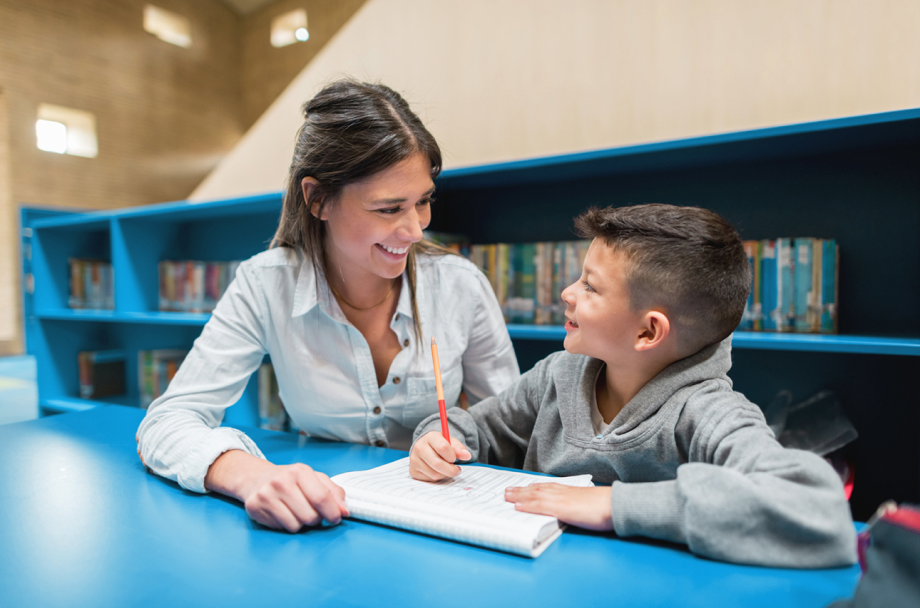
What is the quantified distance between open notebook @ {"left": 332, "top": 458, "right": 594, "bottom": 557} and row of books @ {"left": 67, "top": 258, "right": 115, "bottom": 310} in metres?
3.39

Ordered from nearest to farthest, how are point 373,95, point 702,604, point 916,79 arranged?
point 702,604
point 373,95
point 916,79

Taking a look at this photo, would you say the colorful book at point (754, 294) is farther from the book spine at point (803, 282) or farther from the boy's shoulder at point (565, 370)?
the boy's shoulder at point (565, 370)

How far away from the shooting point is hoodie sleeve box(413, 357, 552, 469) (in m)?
1.04

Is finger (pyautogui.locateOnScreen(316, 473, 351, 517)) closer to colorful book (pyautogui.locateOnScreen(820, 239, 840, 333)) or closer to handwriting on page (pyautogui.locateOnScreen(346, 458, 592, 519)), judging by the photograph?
handwriting on page (pyautogui.locateOnScreen(346, 458, 592, 519))

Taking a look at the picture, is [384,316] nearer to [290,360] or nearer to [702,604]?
[290,360]

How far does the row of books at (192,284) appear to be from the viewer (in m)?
3.05

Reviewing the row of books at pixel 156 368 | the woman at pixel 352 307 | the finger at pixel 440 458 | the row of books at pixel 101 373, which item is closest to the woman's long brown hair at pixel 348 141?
the woman at pixel 352 307

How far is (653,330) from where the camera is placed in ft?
2.83

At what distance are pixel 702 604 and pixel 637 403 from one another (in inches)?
14.0

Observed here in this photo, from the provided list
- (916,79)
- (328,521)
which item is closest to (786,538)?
(328,521)

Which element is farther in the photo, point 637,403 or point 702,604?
point 637,403

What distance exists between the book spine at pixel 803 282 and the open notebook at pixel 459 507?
1228 millimetres

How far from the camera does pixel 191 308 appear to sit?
316 centimetres

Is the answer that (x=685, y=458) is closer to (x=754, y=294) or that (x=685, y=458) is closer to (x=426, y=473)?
(x=426, y=473)
